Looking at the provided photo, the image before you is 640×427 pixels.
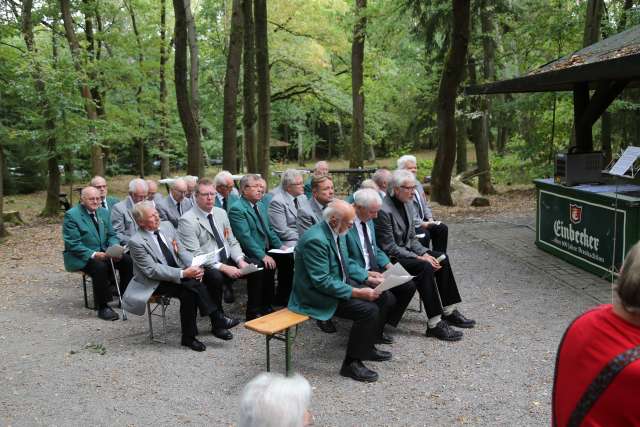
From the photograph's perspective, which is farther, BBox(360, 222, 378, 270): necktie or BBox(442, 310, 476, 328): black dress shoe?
BBox(442, 310, 476, 328): black dress shoe

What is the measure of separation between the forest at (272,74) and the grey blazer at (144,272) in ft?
23.0

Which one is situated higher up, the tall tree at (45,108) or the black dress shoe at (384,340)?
the tall tree at (45,108)

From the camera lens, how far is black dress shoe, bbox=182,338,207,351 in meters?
5.39

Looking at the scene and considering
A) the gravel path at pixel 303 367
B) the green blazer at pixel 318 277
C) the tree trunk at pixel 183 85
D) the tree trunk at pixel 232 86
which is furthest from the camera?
the tree trunk at pixel 232 86

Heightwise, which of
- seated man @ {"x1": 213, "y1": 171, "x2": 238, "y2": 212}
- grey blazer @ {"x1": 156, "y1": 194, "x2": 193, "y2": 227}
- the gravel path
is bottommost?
the gravel path

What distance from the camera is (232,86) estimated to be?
12.7 metres

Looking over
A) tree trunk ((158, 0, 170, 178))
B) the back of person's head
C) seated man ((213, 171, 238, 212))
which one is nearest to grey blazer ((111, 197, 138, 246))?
seated man ((213, 171, 238, 212))

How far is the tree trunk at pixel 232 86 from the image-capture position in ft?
40.9

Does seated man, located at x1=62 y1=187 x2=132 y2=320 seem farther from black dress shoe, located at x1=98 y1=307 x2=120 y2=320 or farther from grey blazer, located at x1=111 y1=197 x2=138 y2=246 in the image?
grey blazer, located at x1=111 y1=197 x2=138 y2=246

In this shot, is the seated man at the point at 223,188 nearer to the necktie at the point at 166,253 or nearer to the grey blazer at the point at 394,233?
the necktie at the point at 166,253

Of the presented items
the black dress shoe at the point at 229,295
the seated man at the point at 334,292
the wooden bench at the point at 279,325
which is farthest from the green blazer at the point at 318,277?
the black dress shoe at the point at 229,295

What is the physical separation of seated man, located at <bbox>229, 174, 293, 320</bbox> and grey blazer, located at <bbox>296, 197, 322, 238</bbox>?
0.42m

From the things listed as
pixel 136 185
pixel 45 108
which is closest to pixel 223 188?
pixel 136 185

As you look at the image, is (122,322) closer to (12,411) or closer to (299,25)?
(12,411)
